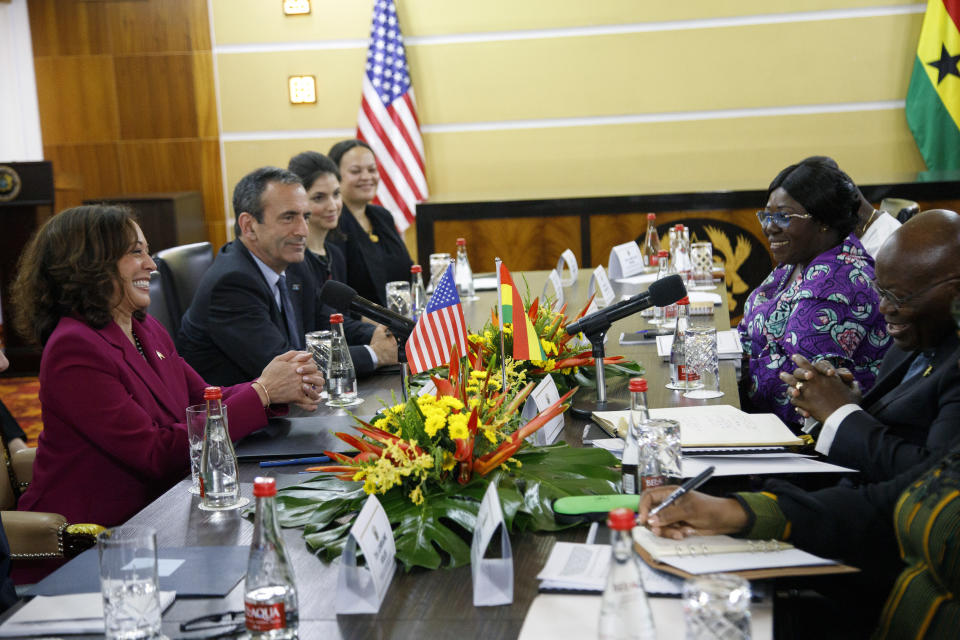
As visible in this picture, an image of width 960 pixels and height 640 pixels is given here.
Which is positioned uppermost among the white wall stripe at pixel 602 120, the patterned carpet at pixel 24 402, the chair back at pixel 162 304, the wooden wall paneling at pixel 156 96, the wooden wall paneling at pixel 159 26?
the wooden wall paneling at pixel 159 26

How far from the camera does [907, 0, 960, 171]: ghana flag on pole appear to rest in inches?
234

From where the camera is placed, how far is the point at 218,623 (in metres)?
1.32

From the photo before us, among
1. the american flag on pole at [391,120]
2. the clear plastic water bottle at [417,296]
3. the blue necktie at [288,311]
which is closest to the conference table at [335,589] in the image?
the blue necktie at [288,311]

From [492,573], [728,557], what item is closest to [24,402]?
[492,573]

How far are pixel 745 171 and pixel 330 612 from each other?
18.4ft

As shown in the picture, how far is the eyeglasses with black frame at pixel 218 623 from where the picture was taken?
4.26 feet

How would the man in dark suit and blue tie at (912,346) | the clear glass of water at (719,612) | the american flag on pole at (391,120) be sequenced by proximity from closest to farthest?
the clear glass of water at (719,612)
the man in dark suit and blue tie at (912,346)
the american flag on pole at (391,120)

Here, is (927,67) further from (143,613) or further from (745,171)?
(143,613)

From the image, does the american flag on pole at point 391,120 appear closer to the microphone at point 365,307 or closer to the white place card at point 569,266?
the white place card at point 569,266

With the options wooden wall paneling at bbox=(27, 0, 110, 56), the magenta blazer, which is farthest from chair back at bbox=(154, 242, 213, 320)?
A: wooden wall paneling at bbox=(27, 0, 110, 56)

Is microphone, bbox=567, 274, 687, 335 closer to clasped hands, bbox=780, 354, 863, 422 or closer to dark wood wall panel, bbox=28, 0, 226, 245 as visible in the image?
clasped hands, bbox=780, 354, 863, 422

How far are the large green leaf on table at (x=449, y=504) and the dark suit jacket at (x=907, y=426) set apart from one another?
46 centimetres

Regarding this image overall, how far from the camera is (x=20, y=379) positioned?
6.14 meters

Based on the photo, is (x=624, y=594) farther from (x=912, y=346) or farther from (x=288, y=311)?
(x=288, y=311)
